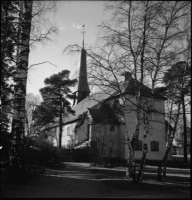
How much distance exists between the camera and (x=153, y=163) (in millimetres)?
28062

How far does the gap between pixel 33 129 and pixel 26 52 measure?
32.8m

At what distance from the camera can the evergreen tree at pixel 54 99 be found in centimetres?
3191

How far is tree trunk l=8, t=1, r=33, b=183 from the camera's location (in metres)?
8.83

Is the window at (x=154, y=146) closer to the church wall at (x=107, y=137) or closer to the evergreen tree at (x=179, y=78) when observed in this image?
the church wall at (x=107, y=137)

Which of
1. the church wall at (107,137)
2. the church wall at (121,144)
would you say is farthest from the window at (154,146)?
the church wall at (107,137)

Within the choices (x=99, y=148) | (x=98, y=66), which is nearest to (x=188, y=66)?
(x=98, y=66)

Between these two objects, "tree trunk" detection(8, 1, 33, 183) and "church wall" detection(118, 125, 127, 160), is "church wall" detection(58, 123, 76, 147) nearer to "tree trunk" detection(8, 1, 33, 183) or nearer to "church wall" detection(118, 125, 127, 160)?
"church wall" detection(118, 125, 127, 160)

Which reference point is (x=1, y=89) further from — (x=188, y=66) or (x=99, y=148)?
(x=99, y=148)

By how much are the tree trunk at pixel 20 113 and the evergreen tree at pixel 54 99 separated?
22.3 meters

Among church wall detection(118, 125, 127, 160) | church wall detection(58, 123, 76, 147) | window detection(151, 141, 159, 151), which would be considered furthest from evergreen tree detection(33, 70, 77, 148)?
window detection(151, 141, 159, 151)

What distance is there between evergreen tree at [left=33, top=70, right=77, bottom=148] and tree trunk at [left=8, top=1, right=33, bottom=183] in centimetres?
2231

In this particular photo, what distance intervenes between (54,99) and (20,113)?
23454 millimetres

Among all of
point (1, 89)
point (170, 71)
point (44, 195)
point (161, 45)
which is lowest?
point (44, 195)

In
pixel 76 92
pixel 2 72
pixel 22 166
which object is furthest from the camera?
pixel 76 92
